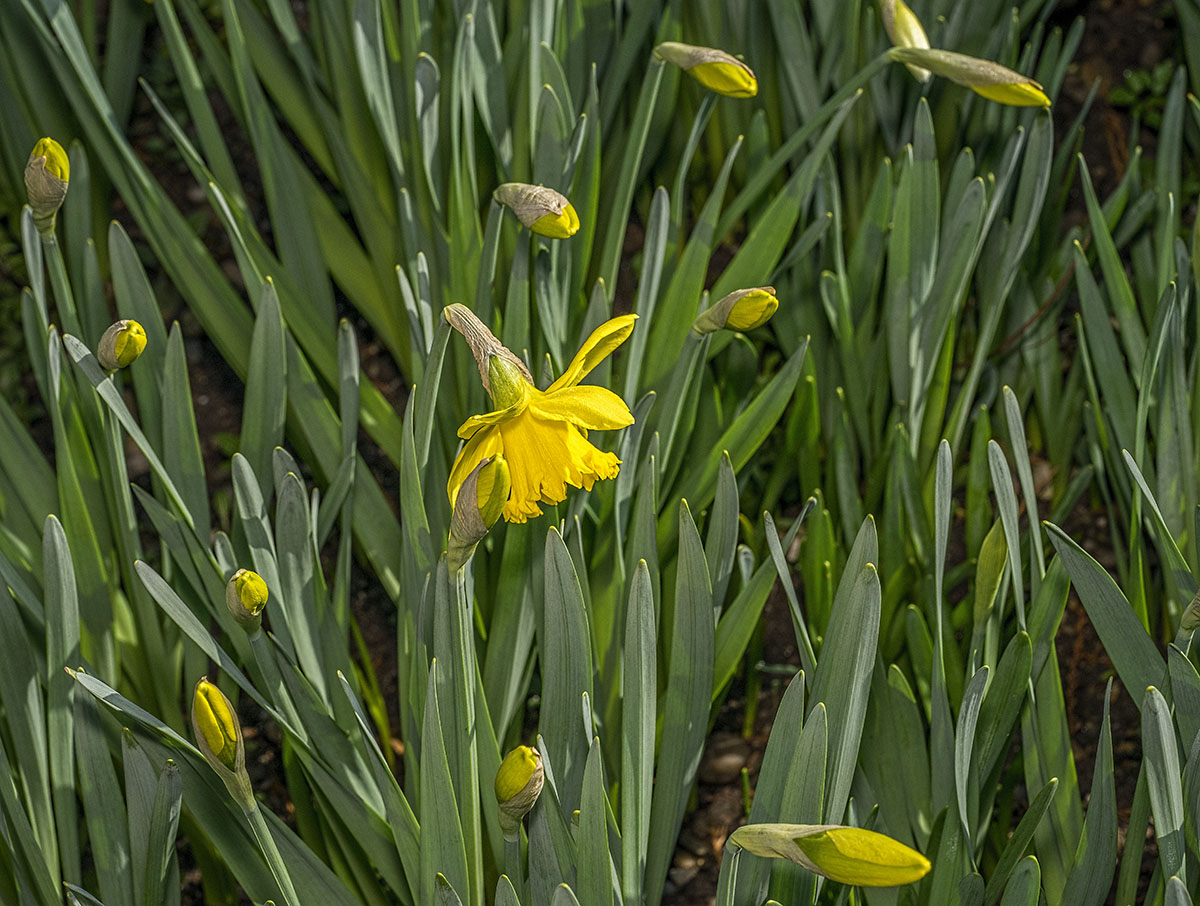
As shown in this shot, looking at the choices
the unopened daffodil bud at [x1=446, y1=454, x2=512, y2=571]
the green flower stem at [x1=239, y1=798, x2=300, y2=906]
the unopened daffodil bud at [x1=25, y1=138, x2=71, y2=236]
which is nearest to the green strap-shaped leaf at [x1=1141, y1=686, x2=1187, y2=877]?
the unopened daffodil bud at [x1=446, y1=454, x2=512, y2=571]

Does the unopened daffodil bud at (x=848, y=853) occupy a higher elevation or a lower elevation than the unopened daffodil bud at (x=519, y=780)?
higher

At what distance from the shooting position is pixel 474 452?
2.24 ft

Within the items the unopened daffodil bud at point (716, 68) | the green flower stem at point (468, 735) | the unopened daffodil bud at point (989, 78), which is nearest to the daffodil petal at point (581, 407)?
the green flower stem at point (468, 735)

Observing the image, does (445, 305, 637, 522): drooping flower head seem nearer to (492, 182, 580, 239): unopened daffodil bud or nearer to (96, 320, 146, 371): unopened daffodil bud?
(492, 182, 580, 239): unopened daffodil bud

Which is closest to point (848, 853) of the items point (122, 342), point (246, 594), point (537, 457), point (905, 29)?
point (537, 457)

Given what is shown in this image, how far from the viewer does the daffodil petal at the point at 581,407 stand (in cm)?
69

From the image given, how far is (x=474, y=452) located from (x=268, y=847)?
0.31m

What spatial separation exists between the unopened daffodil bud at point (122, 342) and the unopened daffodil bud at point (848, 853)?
0.57 metres

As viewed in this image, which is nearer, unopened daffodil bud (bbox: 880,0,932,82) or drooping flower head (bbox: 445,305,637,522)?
drooping flower head (bbox: 445,305,637,522)

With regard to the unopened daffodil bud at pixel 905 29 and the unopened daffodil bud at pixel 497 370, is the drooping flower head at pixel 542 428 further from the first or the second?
the unopened daffodil bud at pixel 905 29

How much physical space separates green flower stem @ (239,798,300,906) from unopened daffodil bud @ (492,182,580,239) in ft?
1.56

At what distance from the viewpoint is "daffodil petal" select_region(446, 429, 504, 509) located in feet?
2.19

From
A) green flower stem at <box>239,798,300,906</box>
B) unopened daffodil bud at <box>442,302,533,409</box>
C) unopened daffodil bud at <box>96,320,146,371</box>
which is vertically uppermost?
unopened daffodil bud at <box>442,302,533,409</box>

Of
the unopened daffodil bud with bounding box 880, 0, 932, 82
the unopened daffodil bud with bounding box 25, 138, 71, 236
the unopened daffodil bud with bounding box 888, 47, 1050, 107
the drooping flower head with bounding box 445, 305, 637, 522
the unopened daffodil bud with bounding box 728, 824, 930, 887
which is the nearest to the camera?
the unopened daffodil bud with bounding box 728, 824, 930, 887
